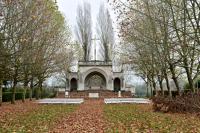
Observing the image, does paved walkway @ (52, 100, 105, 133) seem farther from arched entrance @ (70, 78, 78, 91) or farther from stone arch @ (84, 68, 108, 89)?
arched entrance @ (70, 78, 78, 91)

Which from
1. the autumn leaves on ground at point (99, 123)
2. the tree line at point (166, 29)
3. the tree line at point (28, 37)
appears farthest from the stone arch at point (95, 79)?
the autumn leaves on ground at point (99, 123)

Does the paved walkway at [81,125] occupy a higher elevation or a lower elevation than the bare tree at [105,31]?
lower

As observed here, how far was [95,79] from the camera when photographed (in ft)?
248

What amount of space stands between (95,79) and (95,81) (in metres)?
0.46

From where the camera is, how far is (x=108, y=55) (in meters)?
71.3

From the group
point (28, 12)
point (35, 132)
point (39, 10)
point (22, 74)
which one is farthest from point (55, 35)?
point (35, 132)

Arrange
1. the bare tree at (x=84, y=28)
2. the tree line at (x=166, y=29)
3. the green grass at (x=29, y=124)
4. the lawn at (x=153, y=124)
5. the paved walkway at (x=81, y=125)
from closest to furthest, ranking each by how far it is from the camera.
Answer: the lawn at (x=153, y=124)
the green grass at (x=29, y=124)
the paved walkway at (x=81, y=125)
the tree line at (x=166, y=29)
the bare tree at (x=84, y=28)

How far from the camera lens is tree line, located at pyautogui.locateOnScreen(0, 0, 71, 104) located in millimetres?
18984

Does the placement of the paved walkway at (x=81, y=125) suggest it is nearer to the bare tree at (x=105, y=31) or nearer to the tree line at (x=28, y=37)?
A: the tree line at (x=28, y=37)

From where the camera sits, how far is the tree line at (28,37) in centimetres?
1898

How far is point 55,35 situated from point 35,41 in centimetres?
489

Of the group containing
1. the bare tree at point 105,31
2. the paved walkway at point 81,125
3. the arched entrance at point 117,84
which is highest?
the bare tree at point 105,31

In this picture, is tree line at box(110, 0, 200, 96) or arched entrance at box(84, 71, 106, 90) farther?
arched entrance at box(84, 71, 106, 90)

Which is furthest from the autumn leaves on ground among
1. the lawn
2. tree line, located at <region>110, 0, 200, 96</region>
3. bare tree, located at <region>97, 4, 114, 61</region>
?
bare tree, located at <region>97, 4, 114, 61</region>
